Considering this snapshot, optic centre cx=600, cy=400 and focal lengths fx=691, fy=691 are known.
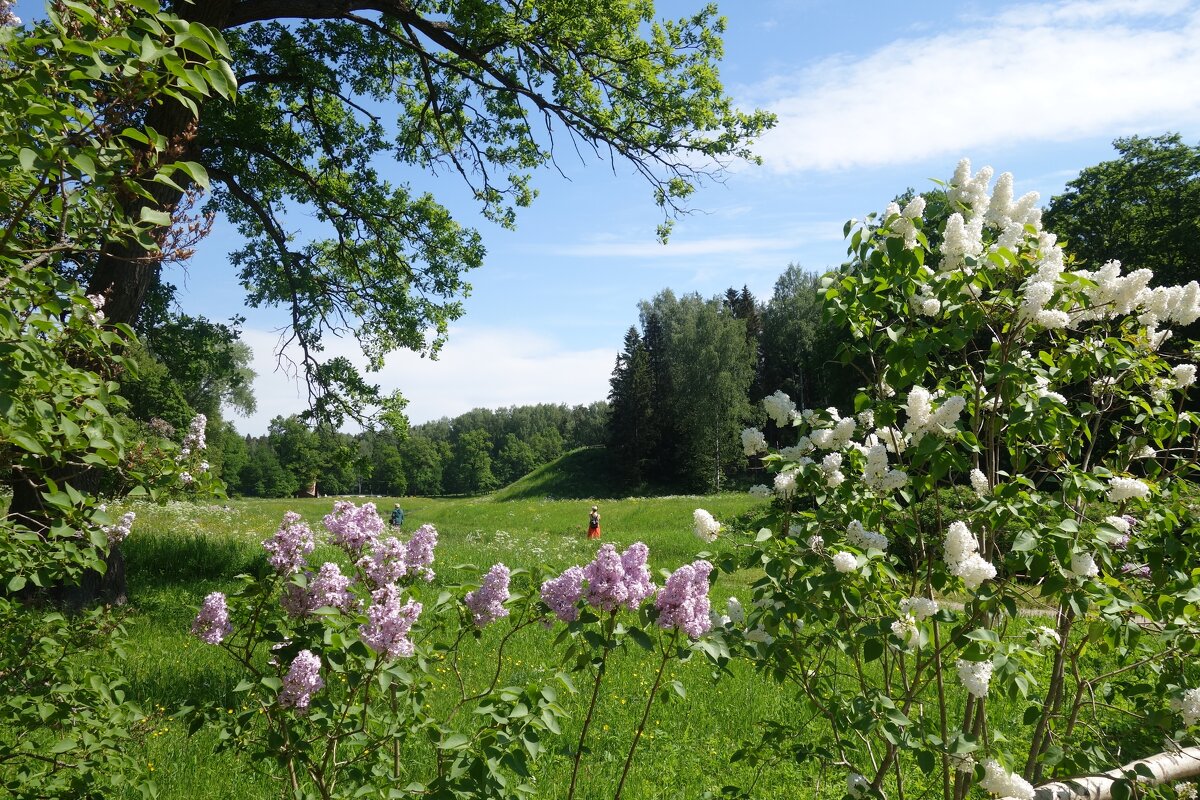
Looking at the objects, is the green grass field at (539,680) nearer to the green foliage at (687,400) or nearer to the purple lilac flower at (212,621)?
the purple lilac flower at (212,621)

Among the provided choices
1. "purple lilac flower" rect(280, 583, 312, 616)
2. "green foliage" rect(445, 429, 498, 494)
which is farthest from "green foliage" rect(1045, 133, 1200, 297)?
"green foliage" rect(445, 429, 498, 494)

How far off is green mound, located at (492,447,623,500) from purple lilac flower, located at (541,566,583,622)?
44875mm

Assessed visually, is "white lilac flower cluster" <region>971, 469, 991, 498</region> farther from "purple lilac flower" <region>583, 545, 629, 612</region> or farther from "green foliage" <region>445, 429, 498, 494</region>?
"green foliage" <region>445, 429, 498, 494</region>

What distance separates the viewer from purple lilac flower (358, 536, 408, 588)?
2543mm

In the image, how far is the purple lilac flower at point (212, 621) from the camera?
2.59m

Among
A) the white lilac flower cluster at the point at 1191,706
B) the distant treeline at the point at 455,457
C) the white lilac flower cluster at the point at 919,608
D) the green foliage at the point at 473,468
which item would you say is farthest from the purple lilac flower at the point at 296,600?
the green foliage at the point at 473,468

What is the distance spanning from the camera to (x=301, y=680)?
236cm

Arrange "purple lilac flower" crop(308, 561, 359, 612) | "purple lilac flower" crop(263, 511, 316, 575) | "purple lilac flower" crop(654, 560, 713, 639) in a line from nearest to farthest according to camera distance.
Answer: "purple lilac flower" crop(654, 560, 713, 639)
"purple lilac flower" crop(308, 561, 359, 612)
"purple lilac flower" crop(263, 511, 316, 575)

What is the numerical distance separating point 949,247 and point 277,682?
266 centimetres

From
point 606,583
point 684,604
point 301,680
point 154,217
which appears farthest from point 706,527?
point 154,217

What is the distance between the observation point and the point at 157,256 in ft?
8.98

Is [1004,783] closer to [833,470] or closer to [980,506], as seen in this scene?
[980,506]

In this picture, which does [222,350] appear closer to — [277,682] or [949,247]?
[277,682]

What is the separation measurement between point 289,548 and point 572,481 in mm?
49235
